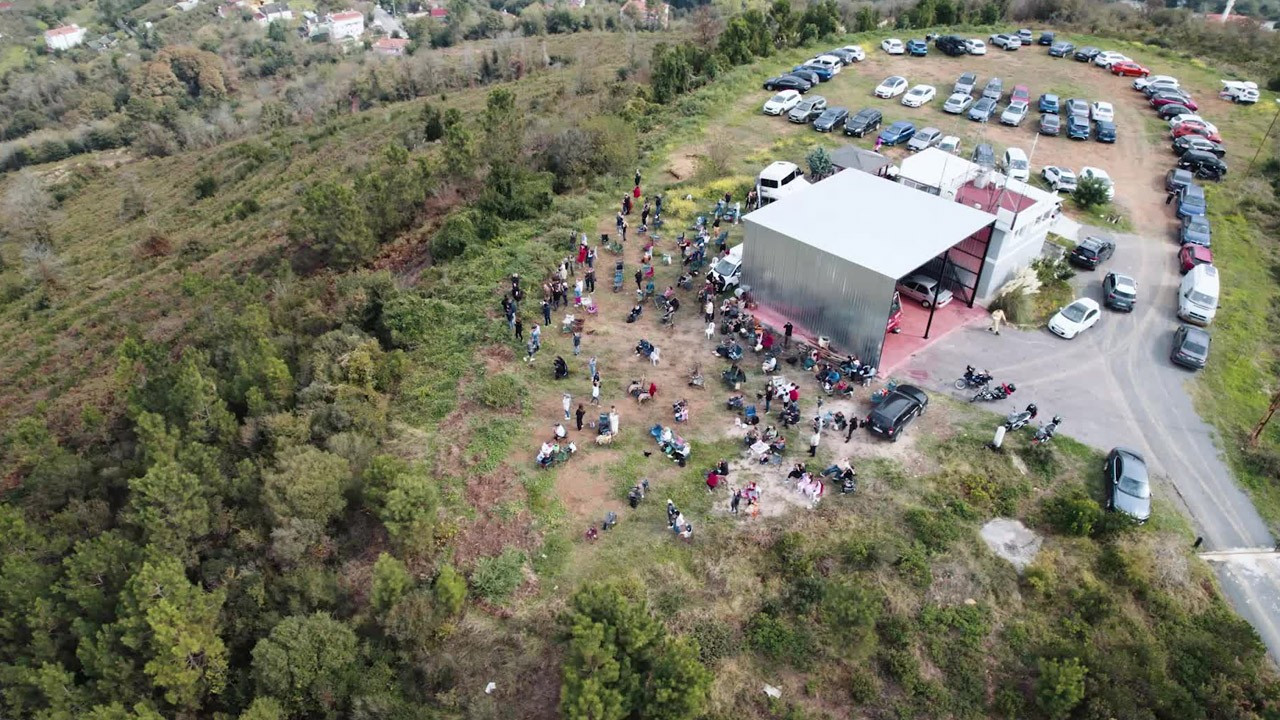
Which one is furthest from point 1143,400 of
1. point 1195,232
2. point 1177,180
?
point 1177,180

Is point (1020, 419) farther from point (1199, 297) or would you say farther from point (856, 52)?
point (856, 52)

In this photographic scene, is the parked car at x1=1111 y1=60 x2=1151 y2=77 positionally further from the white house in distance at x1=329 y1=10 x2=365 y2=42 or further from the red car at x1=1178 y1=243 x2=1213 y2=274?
the white house in distance at x1=329 y1=10 x2=365 y2=42

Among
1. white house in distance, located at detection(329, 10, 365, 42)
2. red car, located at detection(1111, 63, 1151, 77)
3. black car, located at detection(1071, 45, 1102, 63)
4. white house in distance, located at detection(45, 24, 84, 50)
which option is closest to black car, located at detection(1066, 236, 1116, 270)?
red car, located at detection(1111, 63, 1151, 77)

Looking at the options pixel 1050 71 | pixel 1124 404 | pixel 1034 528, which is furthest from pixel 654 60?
pixel 1034 528

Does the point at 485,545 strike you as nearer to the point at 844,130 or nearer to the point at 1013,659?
the point at 1013,659

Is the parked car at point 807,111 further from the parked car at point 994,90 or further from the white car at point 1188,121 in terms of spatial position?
the white car at point 1188,121

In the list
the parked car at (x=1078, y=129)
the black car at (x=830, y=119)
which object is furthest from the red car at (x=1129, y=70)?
the black car at (x=830, y=119)

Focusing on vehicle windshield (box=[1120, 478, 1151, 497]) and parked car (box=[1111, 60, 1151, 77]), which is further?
parked car (box=[1111, 60, 1151, 77])
